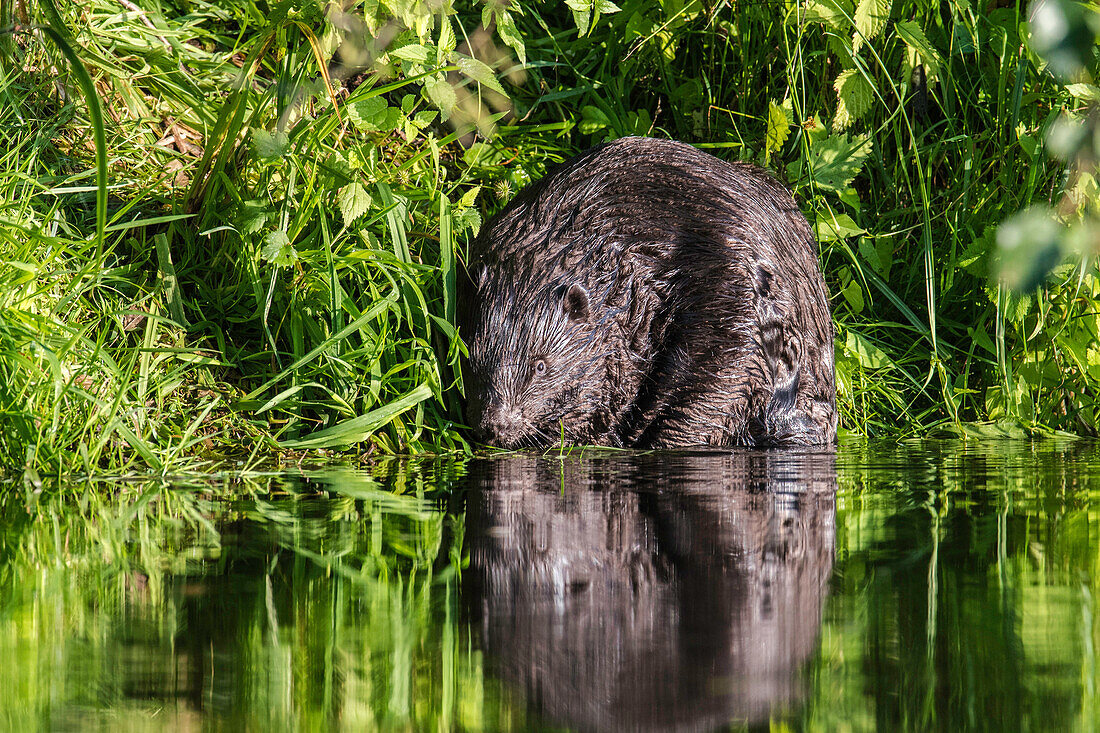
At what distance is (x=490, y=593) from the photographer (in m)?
1.70

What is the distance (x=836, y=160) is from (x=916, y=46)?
24.9 inches

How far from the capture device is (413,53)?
370 cm

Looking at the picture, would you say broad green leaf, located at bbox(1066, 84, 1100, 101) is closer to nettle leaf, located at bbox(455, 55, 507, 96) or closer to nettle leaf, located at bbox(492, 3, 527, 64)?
nettle leaf, located at bbox(492, 3, 527, 64)

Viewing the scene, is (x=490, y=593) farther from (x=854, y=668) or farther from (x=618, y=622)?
(x=854, y=668)

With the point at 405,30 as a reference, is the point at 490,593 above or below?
below

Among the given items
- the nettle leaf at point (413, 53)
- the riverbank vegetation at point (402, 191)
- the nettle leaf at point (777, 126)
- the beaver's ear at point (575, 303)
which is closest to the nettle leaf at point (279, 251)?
the riverbank vegetation at point (402, 191)

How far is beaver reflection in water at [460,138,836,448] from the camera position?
161 inches

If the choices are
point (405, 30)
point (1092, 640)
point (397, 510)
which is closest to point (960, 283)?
point (405, 30)

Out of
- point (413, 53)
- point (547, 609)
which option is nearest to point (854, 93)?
point (413, 53)

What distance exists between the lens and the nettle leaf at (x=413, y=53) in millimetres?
3675

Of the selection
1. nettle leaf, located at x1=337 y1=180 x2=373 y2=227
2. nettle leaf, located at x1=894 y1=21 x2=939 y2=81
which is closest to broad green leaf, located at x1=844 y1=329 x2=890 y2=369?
nettle leaf, located at x1=894 y1=21 x2=939 y2=81

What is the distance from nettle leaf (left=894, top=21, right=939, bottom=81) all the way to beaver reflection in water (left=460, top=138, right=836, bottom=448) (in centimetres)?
112

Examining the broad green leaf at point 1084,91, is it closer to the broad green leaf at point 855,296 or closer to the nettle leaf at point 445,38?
the broad green leaf at point 855,296

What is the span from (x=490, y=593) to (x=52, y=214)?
2.85 m
